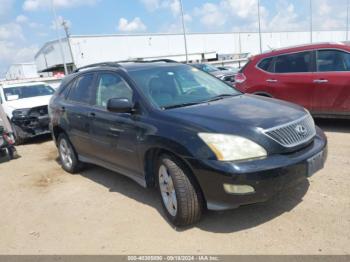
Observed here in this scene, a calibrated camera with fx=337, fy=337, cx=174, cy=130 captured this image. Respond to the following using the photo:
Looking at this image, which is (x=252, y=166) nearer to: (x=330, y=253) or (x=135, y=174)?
(x=330, y=253)

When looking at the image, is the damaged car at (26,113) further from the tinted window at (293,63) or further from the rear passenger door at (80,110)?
the tinted window at (293,63)

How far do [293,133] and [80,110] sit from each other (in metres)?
3.12

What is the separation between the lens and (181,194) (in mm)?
3283

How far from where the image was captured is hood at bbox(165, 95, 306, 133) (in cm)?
318

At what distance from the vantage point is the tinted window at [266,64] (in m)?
7.33

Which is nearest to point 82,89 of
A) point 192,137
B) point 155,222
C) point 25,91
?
point 155,222

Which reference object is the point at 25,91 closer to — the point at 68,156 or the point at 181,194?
the point at 68,156

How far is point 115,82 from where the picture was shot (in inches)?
172

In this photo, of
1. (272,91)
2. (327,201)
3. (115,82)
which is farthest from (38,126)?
(327,201)

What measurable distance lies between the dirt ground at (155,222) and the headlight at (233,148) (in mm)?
813

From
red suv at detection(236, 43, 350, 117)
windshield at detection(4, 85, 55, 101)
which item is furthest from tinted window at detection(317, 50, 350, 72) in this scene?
windshield at detection(4, 85, 55, 101)

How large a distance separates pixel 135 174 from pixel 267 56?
4679 millimetres

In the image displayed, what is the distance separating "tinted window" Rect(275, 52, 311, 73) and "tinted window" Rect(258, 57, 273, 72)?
16cm

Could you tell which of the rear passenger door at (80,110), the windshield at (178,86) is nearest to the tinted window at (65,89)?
the rear passenger door at (80,110)
